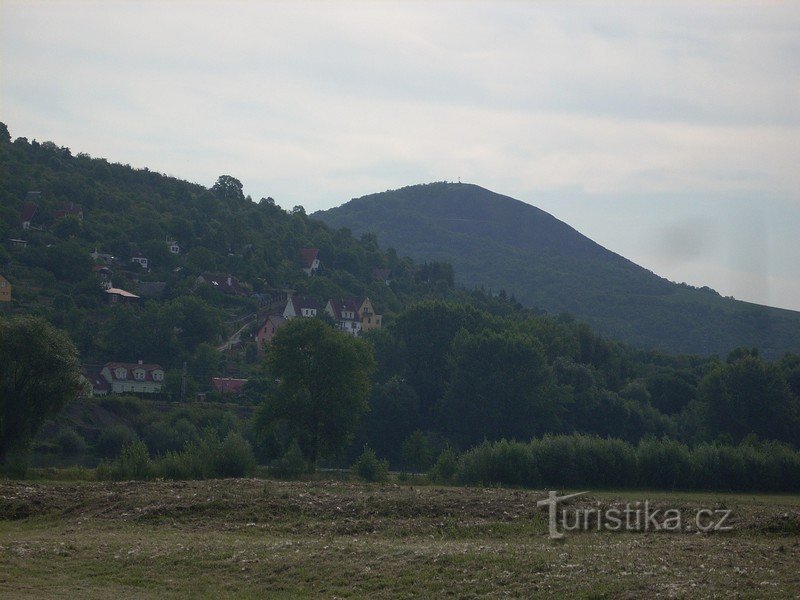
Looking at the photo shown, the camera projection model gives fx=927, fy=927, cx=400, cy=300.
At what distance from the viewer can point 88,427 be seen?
216ft

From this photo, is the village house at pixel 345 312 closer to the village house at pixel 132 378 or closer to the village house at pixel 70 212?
the village house at pixel 132 378

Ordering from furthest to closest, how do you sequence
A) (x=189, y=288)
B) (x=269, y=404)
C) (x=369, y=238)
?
(x=369, y=238), (x=189, y=288), (x=269, y=404)

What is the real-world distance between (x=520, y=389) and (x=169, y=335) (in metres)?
36.6

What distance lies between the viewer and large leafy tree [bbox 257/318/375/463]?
2036 inches

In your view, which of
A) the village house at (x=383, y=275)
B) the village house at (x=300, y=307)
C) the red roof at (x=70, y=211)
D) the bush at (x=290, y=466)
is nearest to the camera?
the bush at (x=290, y=466)

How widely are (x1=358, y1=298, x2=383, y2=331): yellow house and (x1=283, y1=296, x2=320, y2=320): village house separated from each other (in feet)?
18.4

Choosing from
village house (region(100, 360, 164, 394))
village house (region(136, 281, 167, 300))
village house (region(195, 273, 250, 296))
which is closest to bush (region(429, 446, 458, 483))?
village house (region(100, 360, 164, 394))

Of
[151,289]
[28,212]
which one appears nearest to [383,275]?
[151,289]

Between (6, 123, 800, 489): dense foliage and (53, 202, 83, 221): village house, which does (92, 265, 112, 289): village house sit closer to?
(6, 123, 800, 489): dense foliage

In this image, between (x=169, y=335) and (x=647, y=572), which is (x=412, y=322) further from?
(x=647, y=572)

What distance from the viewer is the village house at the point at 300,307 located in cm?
10812

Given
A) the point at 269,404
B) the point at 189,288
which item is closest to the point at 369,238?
the point at 189,288

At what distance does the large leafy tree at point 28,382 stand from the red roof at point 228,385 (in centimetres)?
3681

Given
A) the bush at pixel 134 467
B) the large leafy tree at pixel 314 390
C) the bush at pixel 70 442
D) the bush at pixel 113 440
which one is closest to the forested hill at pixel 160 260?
the bush at pixel 113 440
